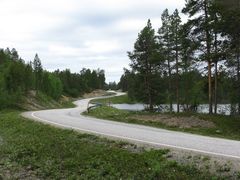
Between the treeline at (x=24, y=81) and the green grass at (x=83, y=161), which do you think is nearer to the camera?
→ the green grass at (x=83, y=161)

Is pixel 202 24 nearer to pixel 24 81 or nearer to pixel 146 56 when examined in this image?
pixel 146 56

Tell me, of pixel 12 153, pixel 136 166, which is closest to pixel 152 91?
pixel 12 153

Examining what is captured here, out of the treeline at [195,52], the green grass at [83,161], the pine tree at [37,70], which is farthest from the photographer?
the pine tree at [37,70]

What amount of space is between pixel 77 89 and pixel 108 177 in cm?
14053

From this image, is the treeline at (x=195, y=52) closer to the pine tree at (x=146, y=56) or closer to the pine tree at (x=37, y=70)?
the pine tree at (x=146, y=56)

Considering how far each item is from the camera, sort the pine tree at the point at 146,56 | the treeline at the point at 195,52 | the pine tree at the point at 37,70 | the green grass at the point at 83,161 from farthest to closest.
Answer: the pine tree at the point at 37,70, the pine tree at the point at 146,56, the treeline at the point at 195,52, the green grass at the point at 83,161

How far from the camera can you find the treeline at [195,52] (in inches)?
1257

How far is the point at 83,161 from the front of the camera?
14.1 m

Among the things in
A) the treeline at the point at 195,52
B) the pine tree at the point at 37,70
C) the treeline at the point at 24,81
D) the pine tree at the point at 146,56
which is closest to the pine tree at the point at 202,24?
the treeline at the point at 195,52

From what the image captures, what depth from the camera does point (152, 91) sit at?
50.2 m

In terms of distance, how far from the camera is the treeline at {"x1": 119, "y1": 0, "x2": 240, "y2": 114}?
3194 centimetres

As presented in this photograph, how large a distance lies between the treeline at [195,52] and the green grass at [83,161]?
526 inches

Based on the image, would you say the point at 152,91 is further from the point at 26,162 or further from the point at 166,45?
the point at 26,162

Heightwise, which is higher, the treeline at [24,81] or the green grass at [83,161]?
the treeline at [24,81]
